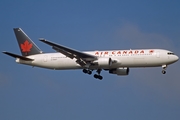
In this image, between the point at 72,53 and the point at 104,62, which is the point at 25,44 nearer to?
the point at 72,53

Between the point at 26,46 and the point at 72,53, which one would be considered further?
the point at 26,46

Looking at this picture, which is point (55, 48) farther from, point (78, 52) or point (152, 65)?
point (152, 65)

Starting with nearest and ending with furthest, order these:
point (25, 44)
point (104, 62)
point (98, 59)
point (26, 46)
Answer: point (104, 62)
point (98, 59)
point (26, 46)
point (25, 44)

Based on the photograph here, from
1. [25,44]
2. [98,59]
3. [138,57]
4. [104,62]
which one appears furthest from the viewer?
[25,44]

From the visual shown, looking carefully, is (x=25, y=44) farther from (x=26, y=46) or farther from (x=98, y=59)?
(x=98, y=59)

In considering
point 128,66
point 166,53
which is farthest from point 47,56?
point 166,53

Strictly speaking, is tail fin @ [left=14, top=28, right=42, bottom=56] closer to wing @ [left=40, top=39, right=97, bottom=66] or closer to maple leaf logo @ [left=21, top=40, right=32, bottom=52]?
maple leaf logo @ [left=21, top=40, right=32, bottom=52]

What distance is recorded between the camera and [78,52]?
224ft

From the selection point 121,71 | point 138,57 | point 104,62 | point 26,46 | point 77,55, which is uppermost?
point 26,46

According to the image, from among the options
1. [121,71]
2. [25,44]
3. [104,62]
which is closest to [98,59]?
[104,62]

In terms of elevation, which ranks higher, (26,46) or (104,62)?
(26,46)

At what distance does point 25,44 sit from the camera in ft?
254

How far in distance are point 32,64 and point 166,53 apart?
827 inches

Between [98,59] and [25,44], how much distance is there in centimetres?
1475
